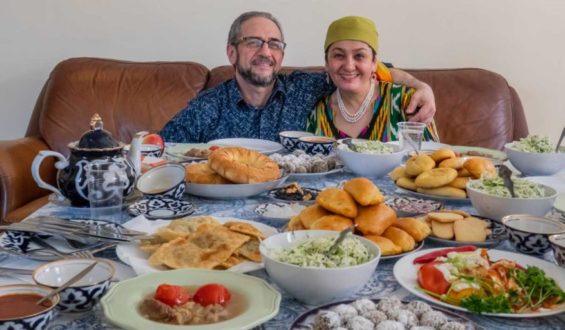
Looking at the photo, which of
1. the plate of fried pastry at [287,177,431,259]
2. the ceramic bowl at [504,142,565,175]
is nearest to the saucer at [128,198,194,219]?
the plate of fried pastry at [287,177,431,259]

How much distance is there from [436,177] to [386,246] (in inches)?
19.0

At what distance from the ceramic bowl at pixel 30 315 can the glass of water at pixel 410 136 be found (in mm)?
1313

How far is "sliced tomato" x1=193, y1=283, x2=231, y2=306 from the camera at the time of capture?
2.99ft

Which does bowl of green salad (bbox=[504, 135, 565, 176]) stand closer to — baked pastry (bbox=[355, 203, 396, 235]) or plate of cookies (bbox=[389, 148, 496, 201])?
plate of cookies (bbox=[389, 148, 496, 201])

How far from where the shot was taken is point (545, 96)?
11.6 feet

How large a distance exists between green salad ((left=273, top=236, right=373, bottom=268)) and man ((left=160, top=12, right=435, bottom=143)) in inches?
69.3

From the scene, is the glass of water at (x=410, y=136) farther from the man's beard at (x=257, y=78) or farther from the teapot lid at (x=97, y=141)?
the man's beard at (x=257, y=78)

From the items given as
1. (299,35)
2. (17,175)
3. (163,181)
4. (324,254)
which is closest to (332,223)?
(324,254)

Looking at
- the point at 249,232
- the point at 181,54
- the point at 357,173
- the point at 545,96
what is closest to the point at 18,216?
the point at 181,54

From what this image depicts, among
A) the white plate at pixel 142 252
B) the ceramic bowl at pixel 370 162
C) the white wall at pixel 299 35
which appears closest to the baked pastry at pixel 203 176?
the white plate at pixel 142 252

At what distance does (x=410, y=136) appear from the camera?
1.97m

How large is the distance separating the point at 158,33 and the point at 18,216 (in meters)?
1.41

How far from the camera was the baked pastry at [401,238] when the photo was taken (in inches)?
45.4

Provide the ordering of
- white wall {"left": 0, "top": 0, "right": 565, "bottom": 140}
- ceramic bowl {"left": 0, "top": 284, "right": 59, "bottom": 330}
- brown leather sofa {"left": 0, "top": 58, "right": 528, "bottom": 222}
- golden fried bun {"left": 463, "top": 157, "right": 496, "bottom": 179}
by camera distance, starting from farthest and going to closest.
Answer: white wall {"left": 0, "top": 0, "right": 565, "bottom": 140} < brown leather sofa {"left": 0, "top": 58, "right": 528, "bottom": 222} < golden fried bun {"left": 463, "top": 157, "right": 496, "bottom": 179} < ceramic bowl {"left": 0, "top": 284, "right": 59, "bottom": 330}
